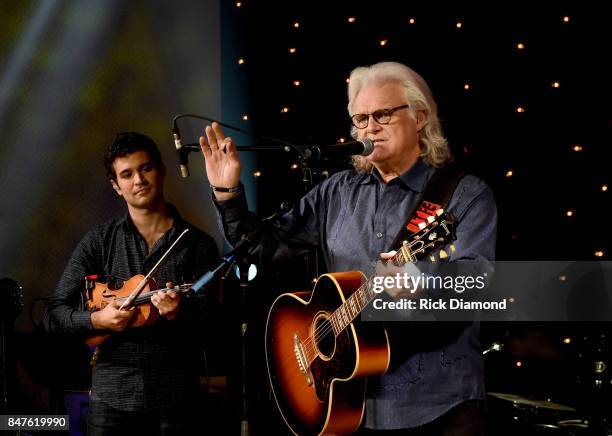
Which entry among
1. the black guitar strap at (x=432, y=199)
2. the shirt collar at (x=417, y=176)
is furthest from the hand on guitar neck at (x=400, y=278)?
the shirt collar at (x=417, y=176)

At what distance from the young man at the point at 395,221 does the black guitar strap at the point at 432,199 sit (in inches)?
1.0

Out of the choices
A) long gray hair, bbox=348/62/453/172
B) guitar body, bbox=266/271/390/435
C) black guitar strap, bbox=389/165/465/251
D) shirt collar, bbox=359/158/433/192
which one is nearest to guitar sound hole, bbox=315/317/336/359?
guitar body, bbox=266/271/390/435

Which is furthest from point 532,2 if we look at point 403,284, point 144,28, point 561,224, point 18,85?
point 18,85

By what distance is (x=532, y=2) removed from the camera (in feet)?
11.2

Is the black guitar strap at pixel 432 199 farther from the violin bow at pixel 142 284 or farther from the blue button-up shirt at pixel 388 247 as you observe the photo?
the violin bow at pixel 142 284

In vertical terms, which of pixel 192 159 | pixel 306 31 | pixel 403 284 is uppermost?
pixel 306 31

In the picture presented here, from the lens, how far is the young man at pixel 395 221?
1911 millimetres

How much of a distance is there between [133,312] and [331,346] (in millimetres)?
982

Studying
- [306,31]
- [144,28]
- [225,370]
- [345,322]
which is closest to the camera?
[345,322]

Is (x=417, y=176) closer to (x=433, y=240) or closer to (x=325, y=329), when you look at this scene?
(x=433, y=240)

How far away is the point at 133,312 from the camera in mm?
2742

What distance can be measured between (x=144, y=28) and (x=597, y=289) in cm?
374

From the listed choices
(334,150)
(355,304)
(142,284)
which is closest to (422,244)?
(355,304)

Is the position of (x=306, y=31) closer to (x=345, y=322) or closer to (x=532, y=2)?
(x=532, y=2)
